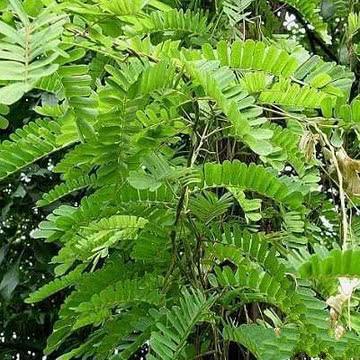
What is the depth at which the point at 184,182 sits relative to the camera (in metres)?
0.70

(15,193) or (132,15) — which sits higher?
(132,15)

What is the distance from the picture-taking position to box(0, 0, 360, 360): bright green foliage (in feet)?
2.08

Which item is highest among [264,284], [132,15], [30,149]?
[132,15]

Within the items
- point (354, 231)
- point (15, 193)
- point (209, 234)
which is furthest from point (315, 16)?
point (15, 193)

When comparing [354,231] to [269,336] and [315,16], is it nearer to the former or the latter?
Answer: [269,336]

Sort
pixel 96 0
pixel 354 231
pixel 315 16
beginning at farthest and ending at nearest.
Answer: pixel 315 16 → pixel 354 231 → pixel 96 0

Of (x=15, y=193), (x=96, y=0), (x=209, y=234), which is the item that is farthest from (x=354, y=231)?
(x=15, y=193)

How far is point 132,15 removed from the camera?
65cm

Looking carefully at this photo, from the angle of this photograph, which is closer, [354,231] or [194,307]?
[194,307]

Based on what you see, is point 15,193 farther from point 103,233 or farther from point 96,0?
point 96,0

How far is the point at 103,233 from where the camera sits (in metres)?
0.76

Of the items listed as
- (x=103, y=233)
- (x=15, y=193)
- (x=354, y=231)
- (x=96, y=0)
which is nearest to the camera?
(x=96, y=0)

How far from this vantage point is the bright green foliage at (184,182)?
0.63 meters

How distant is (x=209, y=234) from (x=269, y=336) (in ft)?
0.43
